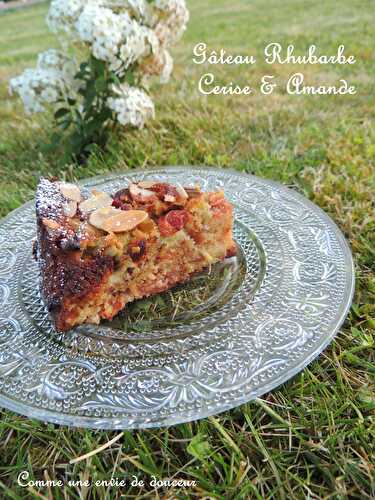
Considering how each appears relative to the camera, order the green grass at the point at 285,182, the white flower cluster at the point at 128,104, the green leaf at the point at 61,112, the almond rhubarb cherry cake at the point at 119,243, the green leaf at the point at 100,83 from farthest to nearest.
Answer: the green leaf at the point at 61,112
the white flower cluster at the point at 128,104
the green leaf at the point at 100,83
the almond rhubarb cherry cake at the point at 119,243
the green grass at the point at 285,182

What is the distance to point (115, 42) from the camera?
2791 millimetres

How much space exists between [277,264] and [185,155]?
156 cm

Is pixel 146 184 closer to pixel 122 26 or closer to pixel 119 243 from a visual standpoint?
pixel 119 243

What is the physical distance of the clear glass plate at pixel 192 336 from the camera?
57.9 inches

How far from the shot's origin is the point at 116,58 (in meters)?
2.88

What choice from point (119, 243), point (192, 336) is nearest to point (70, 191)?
point (119, 243)

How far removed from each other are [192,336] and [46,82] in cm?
203

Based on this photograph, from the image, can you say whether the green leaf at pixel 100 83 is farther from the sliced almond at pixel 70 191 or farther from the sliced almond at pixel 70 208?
the sliced almond at pixel 70 208

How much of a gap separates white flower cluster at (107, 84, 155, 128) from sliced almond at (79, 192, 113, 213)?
1.20 meters

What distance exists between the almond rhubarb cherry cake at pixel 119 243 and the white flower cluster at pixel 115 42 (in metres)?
1.10

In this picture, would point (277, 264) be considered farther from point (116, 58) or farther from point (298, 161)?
point (116, 58)

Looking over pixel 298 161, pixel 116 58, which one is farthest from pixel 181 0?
pixel 298 161

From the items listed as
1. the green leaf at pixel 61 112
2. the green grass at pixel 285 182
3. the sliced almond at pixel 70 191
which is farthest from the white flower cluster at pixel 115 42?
the sliced almond at pixel 70 191

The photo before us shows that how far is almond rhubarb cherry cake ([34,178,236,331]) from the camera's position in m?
1.82
